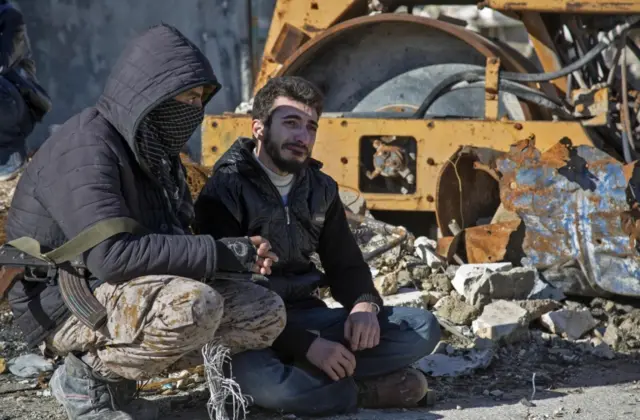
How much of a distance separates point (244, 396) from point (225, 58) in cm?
709

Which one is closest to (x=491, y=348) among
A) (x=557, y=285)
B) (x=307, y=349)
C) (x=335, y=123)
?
(x=557, y=285)

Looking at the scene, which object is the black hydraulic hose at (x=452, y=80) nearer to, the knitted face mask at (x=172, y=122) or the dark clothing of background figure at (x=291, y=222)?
the dark clothing of background figure at (x=291, y=222)

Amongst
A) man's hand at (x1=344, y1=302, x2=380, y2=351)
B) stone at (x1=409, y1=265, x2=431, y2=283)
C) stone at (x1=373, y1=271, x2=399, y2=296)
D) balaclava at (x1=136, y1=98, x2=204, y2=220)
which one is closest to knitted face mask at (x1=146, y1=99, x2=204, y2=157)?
balaclava at (x1=136, y1=98, x2=204, y2=220)

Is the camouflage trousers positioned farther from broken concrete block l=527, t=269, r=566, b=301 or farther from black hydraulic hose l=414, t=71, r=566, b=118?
black hydraulic hose l=414, t=71, r=566, b=118

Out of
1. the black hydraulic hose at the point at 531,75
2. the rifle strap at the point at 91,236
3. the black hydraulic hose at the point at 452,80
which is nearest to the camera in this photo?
the rifle strap at the point at 91,236

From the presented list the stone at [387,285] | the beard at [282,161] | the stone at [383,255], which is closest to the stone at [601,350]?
the stone at [387,285]

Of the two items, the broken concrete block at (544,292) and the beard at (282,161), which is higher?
the beard at (282,161)

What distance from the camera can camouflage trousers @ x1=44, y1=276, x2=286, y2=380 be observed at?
3.43 meters

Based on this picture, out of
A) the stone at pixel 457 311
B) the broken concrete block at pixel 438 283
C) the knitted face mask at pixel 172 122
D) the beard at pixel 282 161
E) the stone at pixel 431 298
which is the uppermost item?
the knitted face mask at pixel 172 122

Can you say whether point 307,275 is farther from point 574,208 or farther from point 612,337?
point 574,208

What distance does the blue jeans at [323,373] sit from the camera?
3.79 meters

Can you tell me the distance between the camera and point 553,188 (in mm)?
5824

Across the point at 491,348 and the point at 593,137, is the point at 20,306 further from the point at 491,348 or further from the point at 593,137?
the point at 593,137

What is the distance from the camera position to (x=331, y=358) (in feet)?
12.7
